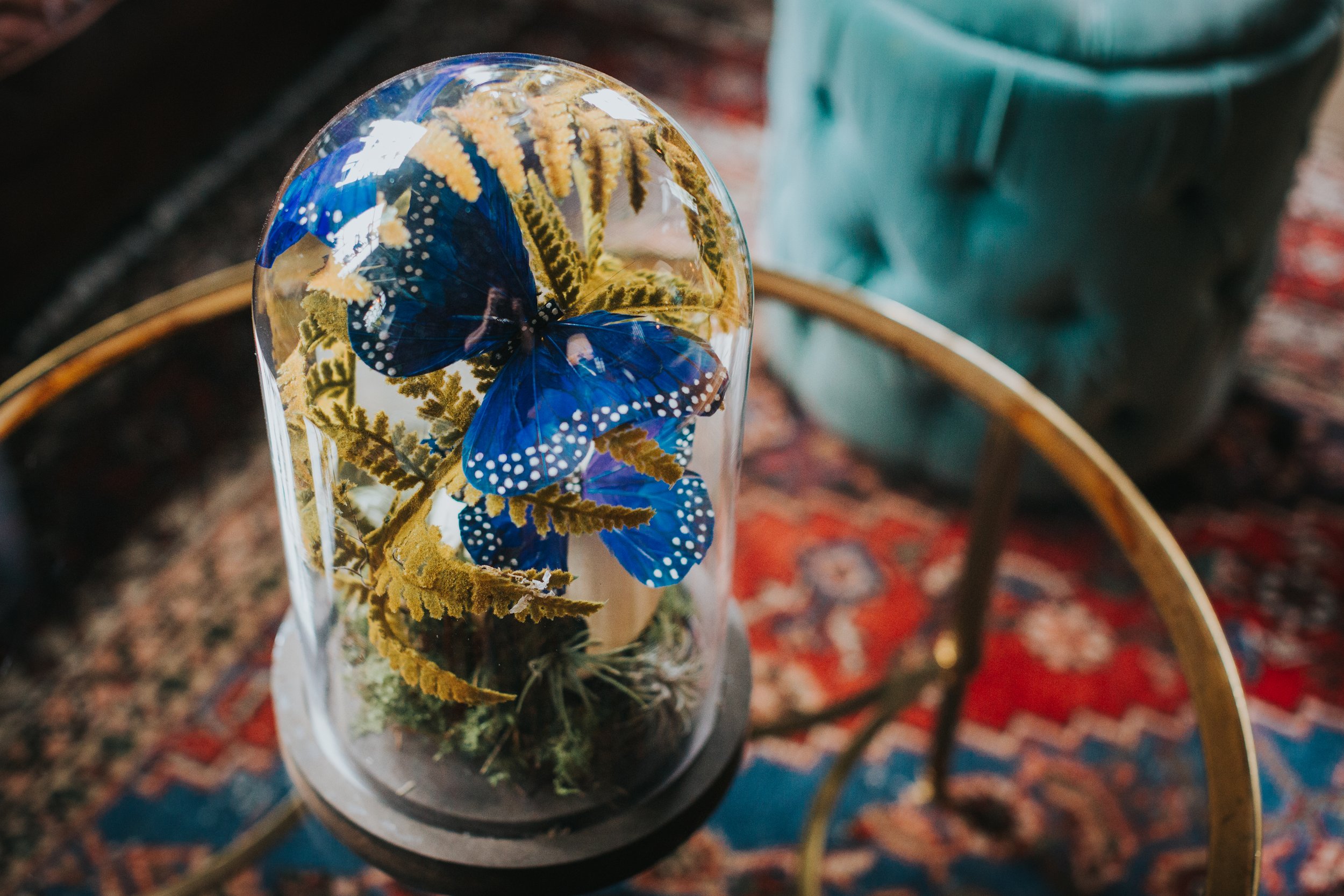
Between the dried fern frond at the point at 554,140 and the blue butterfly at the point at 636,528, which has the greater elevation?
the dried fern frond at the point at 554,140

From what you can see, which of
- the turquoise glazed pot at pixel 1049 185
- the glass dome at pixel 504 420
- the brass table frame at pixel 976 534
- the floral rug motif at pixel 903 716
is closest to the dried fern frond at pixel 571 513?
the glass dome at pixel 504 420

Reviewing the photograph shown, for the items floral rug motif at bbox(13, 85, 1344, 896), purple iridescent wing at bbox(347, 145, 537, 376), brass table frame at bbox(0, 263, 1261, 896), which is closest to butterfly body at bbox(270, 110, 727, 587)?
purple iridescent wing at bbox(347, 145, 537, 376)

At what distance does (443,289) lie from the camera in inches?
12.9

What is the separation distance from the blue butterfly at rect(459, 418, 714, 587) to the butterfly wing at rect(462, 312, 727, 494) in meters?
0.01

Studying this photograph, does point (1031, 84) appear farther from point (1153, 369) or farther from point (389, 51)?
point (389, 51)

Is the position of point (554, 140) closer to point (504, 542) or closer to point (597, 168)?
point (597, 168)

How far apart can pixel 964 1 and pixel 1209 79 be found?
0.19 metres

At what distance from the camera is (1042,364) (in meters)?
1.02

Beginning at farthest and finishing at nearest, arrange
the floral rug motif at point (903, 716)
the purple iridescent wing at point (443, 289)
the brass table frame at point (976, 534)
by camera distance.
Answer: the floral rug motif at point (903, 716)
the brass table frame at point (976, 534)
the purple iridescent wing at point (443, 289)

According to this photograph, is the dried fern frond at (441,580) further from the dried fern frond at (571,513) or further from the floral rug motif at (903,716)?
the floral rug motif at (903,716)

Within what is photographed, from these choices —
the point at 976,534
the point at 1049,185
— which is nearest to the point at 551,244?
the point at 976,534

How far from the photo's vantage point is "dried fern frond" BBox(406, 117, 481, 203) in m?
0.33

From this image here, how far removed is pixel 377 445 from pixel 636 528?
0.26 ft

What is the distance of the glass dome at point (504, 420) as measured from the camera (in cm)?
33
